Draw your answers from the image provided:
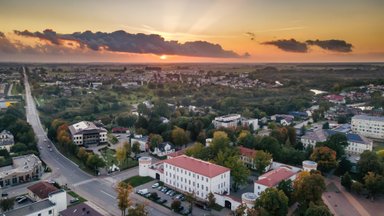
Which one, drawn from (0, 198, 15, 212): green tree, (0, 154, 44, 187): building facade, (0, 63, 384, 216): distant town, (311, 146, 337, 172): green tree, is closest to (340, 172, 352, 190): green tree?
(0, 63, 384, 216): distant town

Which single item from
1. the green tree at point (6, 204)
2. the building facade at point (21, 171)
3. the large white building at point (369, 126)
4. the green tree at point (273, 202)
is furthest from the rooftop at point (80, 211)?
the large white building at point (369, 126)

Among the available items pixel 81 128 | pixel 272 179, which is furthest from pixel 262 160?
pixel 81 128

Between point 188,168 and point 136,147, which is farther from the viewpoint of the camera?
point 136,147

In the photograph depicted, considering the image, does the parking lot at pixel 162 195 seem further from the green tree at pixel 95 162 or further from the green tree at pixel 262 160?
the green tree at pixel 262 160

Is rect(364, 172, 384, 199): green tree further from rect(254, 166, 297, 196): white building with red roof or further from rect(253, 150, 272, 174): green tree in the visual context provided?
rect(253, 150, 272, 174): green tree

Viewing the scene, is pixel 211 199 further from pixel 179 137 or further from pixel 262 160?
pixel 179 137

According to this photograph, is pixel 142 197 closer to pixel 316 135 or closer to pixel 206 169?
pixel 206 169
